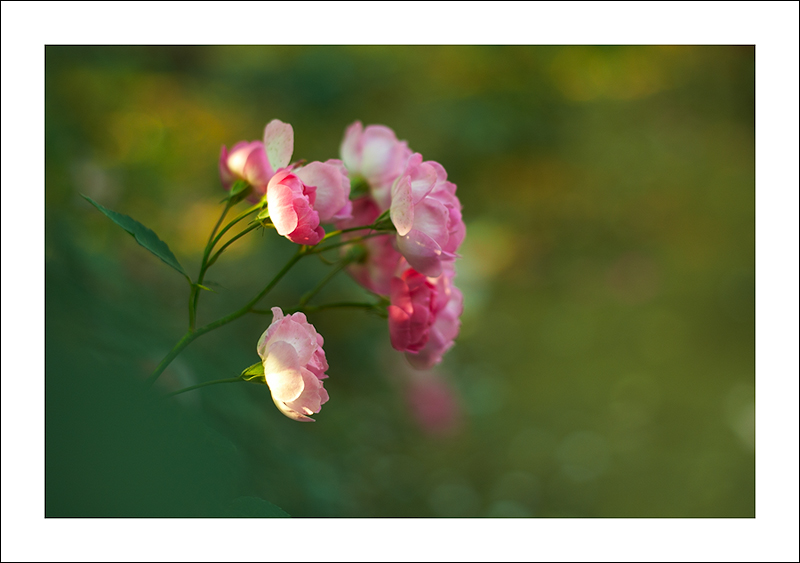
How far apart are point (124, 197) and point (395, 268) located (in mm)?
663

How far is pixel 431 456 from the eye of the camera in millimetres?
1424

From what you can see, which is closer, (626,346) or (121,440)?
(121,440)

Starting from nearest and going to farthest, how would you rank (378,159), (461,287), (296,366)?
(296,366) → (378,159) → (461,287)

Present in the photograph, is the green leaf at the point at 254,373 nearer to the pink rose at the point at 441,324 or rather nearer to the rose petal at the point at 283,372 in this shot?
the rose petal at the point at 283,372

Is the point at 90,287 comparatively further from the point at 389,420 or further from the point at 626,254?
the point at 626,254

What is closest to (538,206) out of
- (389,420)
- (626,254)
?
(626,254)

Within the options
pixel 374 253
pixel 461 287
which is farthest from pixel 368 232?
pixel 461 287

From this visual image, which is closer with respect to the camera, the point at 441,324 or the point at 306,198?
the point at 306,198

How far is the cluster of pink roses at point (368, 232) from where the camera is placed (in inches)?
12.4

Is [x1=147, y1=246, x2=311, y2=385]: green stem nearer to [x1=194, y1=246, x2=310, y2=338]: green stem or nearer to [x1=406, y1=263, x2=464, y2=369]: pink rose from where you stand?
[x1=194, y1=246, x2=310, y2=338]: green stem

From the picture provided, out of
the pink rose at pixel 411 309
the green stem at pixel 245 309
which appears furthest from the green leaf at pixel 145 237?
the pink rose at pixel 411 309

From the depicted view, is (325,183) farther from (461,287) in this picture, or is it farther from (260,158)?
(461,287)

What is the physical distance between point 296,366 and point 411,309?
99 millimetres

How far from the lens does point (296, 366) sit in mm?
308
